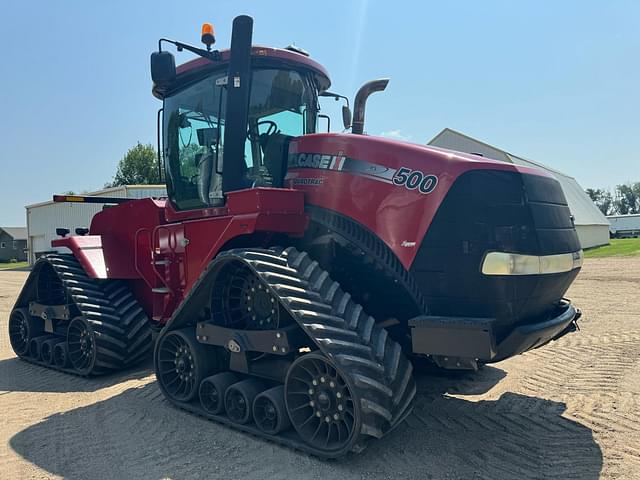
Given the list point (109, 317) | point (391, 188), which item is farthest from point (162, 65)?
point (109, 317)

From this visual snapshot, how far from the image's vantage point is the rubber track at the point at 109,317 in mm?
5672

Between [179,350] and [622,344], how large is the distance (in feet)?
17.6

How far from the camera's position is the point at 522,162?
94.8ft

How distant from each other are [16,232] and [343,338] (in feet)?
258

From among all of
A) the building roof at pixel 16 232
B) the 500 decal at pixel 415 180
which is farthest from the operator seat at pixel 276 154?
the building roof at pixel 16 232

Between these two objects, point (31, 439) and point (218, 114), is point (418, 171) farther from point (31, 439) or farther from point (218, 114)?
point (31, 439)

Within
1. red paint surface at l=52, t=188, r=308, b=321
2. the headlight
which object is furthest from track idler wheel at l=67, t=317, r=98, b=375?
the headlight

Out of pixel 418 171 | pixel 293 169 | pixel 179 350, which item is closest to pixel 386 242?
pixel 418 171

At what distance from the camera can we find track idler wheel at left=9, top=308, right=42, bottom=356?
6.75 meters

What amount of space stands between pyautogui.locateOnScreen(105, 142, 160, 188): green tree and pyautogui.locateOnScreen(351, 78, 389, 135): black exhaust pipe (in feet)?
190

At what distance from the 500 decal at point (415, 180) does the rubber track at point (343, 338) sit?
2.91 feet

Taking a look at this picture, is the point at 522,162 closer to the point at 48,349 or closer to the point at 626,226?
the point at 48,349

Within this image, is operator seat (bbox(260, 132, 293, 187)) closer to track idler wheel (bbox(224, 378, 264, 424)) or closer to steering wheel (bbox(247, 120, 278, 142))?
steering wheel (bbox(247, 120, 278, 142))

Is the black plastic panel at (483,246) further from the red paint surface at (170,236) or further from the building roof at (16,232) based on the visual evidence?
the building roof at (16,232)
